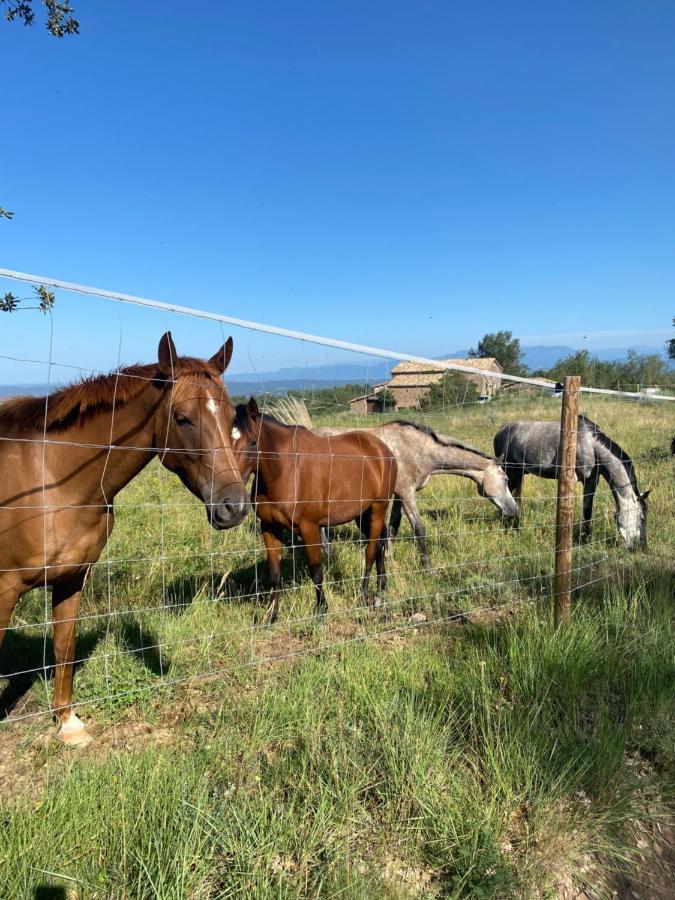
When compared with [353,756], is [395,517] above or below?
above

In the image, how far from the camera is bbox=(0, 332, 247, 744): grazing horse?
2.35 meters

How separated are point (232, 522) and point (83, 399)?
0.96 metres

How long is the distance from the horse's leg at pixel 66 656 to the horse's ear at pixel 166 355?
1214mm

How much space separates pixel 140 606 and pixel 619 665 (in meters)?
3.60

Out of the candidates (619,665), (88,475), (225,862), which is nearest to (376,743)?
(225,862)

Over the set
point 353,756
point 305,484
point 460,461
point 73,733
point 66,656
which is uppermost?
point 460,461

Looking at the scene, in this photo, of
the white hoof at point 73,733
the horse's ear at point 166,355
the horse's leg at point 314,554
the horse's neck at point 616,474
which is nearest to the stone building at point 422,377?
the horse's leg at point 314,554

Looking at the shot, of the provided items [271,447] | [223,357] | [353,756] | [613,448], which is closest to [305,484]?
[271,447]

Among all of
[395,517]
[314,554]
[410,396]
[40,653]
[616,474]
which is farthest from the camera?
[410,396]

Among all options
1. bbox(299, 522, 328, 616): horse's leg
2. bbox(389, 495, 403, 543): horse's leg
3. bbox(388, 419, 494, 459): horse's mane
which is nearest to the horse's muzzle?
bbox(299, 522, 328, 616): horse's leg

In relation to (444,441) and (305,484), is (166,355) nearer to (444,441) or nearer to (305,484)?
(305,484)

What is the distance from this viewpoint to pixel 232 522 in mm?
2605

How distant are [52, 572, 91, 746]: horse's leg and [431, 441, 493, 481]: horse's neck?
514 centimetres

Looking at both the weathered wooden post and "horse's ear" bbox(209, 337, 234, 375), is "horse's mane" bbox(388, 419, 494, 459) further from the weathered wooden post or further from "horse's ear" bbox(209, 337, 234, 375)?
"horse's ear" bbox(209, 337, 234, 375)
